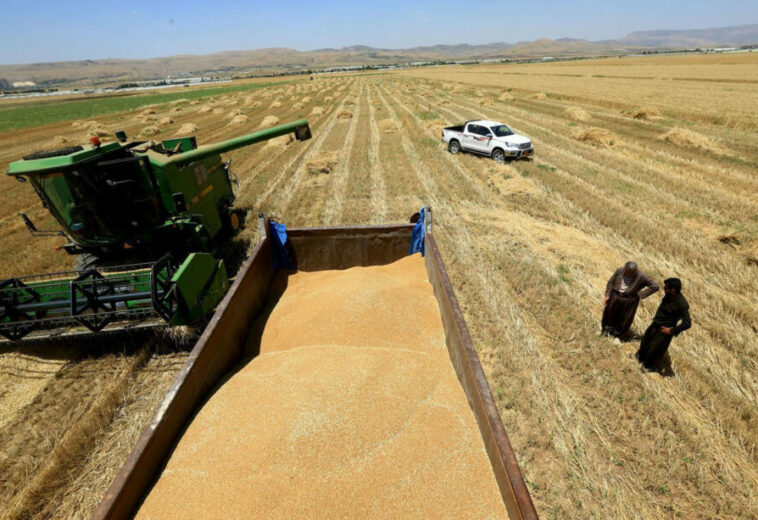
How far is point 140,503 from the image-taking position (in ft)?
8.46

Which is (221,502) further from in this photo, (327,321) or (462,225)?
(462,225)

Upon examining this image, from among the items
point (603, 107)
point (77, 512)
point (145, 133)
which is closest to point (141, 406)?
point (77, 512)

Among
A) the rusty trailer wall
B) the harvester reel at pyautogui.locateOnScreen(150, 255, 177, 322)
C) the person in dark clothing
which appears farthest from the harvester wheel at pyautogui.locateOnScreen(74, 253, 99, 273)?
the person in dark clothing

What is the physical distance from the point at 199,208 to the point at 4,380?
400 centimetres

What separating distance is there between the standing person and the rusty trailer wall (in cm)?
273

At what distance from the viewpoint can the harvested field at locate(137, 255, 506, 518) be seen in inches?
103

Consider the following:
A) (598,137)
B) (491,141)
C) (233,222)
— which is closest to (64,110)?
(233,222)

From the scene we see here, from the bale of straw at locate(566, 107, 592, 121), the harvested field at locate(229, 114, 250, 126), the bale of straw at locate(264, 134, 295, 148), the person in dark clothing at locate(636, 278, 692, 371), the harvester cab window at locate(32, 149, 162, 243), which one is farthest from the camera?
the harvested field at locate(229, 114, 250, 126)

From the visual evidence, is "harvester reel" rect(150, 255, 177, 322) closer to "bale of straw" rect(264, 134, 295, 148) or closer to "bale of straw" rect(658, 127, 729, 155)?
"bale of straw" rect(264, 134, 295, 148)

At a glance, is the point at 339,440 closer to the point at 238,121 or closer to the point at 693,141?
the point at 693,141

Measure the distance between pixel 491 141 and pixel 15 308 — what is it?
15.1m

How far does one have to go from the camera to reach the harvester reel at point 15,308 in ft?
16.1

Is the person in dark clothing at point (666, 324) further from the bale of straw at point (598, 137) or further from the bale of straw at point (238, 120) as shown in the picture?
the bale of straw at point (238, 120)

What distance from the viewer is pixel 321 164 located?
14906mm
